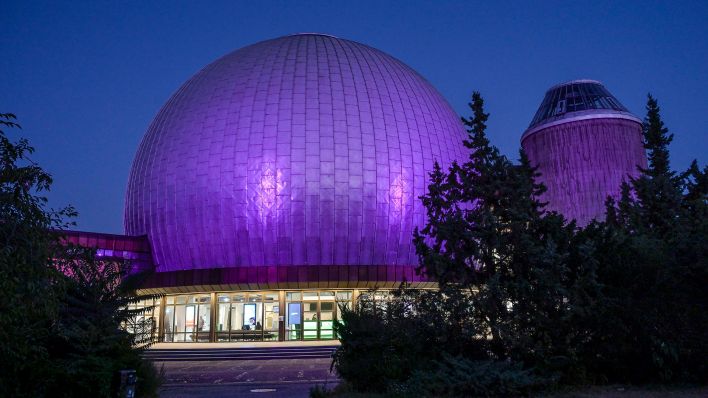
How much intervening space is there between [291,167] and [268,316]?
10.5 m

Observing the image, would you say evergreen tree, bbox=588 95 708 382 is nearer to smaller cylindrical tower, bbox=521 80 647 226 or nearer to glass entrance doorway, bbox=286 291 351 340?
glass entrance doorway, bbox=286 291 351 340

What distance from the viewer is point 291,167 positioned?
132ft

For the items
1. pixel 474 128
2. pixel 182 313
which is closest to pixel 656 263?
pixel 474 128

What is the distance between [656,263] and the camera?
16672mm

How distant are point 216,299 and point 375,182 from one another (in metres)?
14.1

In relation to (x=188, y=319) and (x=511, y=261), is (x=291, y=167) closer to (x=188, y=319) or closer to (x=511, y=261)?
(x=188, y=319)

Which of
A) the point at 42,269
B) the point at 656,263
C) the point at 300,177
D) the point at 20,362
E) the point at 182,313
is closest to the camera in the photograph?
the point at 42,269

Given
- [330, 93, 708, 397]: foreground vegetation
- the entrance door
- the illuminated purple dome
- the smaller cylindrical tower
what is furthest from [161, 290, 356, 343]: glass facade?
the smaller cylindrical tower

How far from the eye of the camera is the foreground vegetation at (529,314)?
51.3 ft

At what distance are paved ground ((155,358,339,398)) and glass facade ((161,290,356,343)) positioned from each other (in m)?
9.42

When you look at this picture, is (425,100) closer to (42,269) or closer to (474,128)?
(474,128)

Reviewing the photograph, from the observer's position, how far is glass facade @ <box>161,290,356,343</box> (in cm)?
4016

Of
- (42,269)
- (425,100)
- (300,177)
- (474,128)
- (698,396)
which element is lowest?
(698,396)

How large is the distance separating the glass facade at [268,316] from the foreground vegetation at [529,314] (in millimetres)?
22650
